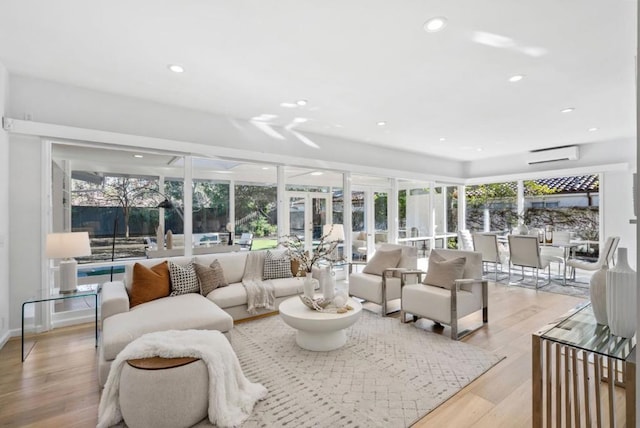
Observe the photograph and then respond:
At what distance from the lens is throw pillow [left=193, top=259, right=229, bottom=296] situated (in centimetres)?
373

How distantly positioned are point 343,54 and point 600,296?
2696 millimetres

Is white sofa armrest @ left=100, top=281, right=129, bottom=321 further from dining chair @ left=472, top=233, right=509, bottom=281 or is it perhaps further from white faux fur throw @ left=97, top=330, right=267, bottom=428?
dining chair @ left=472, top=233, right=509, bottom=281

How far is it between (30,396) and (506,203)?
367 inches

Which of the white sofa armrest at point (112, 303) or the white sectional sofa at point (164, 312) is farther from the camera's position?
the white sofa armrest at point (112, 303)

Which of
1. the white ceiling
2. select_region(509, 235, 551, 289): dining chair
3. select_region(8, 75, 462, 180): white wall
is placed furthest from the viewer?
select_region(509, 235, 551, 289): dining chair

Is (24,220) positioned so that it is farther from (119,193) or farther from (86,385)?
(86,385)

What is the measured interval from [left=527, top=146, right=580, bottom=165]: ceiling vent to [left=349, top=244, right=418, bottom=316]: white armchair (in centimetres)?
500

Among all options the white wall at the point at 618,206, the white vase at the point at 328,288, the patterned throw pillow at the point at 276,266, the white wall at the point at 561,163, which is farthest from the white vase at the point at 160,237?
the white wall at the point at 618,206

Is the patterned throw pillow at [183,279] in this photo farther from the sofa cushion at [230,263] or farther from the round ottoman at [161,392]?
the round ottoman at [161,392]

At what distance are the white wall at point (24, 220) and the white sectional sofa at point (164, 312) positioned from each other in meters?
1.07

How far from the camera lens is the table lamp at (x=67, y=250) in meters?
3.16

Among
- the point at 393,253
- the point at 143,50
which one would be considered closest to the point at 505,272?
the point at 393,253

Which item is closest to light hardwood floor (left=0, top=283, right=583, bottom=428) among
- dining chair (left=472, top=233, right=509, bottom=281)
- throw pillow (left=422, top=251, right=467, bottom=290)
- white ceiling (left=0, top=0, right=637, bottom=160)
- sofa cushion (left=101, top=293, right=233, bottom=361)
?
sofa cushion (left=101, top=293, right=233, bottom=361)

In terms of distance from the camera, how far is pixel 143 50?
2.88 m
